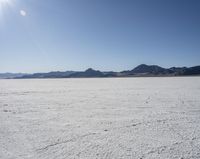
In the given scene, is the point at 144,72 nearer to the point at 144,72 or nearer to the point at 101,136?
the point at 144,72

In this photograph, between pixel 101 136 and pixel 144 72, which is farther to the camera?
pixel 144 72

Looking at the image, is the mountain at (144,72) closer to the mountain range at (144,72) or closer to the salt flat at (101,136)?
the mountain range at (144,72)

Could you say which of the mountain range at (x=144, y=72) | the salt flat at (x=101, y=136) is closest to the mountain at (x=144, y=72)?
the mountain range at (x=144, y=72)

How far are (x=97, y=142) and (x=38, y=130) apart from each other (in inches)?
66.2

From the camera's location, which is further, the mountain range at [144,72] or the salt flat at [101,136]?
the mountain range at [144,72]

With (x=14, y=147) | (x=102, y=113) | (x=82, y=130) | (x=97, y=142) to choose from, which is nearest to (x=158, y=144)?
(x=97, y=142)

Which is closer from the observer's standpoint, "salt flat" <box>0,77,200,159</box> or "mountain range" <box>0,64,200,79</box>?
"salt flat" <box>0,77,200,159</box>

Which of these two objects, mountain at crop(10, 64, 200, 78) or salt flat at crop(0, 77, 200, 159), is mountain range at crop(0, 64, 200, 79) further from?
salt flat at crop(0, 77, 200, 159)

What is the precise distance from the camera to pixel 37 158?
3533 mm

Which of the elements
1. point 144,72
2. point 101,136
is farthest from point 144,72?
point 101,136

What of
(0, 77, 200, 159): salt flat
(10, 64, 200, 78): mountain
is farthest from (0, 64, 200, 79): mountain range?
(0, 77, 200, 159): salt flat

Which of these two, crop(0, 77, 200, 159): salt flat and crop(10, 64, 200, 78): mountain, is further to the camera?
crop(10, 64, 200, 78): mountain

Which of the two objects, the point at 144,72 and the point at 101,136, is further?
the point at 144,72

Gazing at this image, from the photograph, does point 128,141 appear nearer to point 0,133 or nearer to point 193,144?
point 193,144
